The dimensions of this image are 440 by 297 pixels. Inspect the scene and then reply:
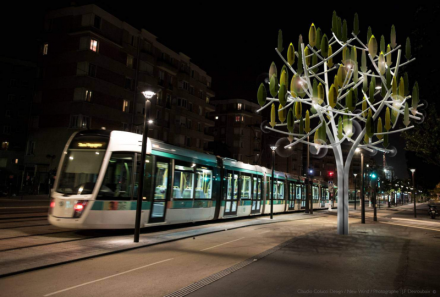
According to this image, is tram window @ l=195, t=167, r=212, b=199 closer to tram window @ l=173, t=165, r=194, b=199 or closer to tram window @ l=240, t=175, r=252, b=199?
tram window @ l=173, t=165, r=194, b=199

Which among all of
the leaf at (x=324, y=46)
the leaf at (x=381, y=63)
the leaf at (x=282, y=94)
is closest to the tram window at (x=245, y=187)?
the leaf at (x=282, y=94)

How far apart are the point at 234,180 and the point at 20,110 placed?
157 ft

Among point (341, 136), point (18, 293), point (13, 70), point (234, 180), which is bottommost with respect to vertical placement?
point (18, 293)

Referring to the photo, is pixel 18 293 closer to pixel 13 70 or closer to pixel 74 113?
pixel 74 113

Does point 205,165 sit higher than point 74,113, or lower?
lower

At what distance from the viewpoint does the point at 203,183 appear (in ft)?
54.4

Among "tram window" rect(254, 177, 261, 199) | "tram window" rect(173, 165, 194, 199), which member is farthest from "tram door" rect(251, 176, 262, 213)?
"tram window" rect(173, 165, 194, 199)

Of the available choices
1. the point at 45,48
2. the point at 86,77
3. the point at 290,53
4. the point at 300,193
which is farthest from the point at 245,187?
the point at 45,48

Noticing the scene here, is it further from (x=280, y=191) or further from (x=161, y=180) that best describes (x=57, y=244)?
(x=280, y=191)

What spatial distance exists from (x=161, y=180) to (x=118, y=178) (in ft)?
6.68

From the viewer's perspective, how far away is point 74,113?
120 ft

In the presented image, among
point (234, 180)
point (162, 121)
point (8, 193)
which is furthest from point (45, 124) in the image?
point (234, 180)

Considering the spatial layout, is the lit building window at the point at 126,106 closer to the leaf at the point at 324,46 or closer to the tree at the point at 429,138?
the tree at the point at 429,138

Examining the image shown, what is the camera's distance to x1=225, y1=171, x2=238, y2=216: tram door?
18797 millimetres
